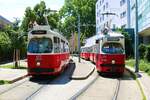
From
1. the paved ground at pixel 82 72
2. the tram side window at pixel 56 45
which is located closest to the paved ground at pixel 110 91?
the paved ground at pixel 82 72

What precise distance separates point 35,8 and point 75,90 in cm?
5487

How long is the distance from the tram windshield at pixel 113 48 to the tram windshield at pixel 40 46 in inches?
174

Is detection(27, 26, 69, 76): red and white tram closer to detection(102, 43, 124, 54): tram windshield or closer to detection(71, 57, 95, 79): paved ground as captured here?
detection(71, 57, 95, 79): paved ground

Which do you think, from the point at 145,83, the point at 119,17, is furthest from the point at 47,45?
the point at 119,17

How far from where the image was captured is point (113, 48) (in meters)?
27.0

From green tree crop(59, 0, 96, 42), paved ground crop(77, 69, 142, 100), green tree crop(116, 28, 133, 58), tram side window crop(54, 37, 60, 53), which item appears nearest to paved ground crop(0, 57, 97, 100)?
paved ground crop(77, 69, 142, 100)

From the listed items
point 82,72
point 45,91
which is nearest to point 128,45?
point 82,72

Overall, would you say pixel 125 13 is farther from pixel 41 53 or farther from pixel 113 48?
pixel 41 53

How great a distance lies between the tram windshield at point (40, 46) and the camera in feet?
79.4

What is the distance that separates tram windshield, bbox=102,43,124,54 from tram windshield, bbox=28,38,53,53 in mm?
4408

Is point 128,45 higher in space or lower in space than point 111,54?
higher

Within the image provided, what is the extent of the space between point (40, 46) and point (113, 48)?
5.24 m

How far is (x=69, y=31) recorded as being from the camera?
10912 cm

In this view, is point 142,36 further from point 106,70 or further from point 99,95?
point 99,95
